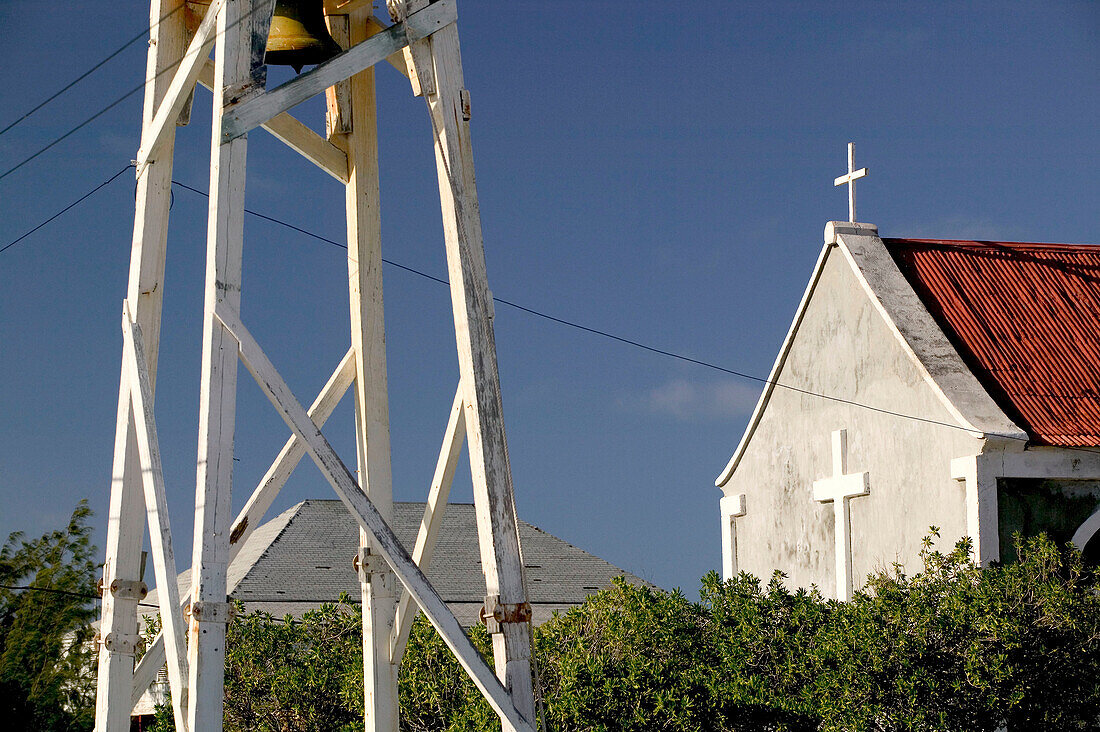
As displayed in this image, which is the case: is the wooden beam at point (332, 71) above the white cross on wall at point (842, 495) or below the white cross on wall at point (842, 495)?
above

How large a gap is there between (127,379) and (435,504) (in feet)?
6.90

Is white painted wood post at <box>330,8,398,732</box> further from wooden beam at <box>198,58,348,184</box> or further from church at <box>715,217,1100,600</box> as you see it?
church at <box>715,217,1100,600</box>

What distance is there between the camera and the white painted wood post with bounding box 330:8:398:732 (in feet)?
29.2

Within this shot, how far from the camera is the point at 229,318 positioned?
6.91 metres

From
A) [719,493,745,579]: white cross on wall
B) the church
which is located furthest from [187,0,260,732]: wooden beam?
[719,493,745,579]: white cross on wall

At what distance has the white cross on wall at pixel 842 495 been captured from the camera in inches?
655

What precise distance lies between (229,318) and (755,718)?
245 inches

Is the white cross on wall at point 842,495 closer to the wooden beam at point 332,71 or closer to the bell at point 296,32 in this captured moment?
the bell at point 296,32

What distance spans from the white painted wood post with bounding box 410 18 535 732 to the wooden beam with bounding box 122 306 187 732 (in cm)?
176

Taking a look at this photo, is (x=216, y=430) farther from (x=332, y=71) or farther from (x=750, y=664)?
(x=750, y=664)

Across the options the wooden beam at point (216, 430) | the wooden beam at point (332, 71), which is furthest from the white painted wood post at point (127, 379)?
the wooden beam at point (332, 71)

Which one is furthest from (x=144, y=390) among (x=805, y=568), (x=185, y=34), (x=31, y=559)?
(x=31, y=559)

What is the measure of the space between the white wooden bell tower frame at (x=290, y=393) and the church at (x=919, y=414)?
27.1 feet

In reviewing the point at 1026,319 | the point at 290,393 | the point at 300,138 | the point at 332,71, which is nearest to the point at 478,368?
the point at 290,393
